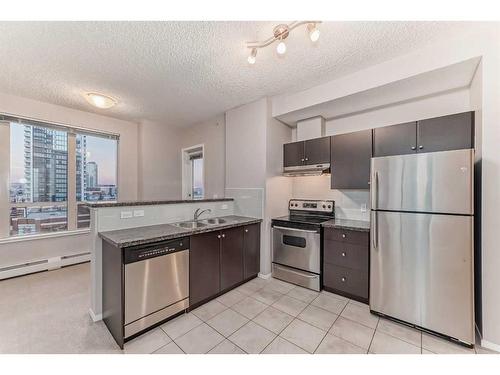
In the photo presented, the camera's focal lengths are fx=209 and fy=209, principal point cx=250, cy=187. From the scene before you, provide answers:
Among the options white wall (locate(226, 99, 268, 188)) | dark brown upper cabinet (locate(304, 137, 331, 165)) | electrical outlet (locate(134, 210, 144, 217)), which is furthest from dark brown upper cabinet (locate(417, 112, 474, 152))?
electrical outlet (locate(134, 210, 144, 217))

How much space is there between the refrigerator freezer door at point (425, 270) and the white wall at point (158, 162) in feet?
12.9

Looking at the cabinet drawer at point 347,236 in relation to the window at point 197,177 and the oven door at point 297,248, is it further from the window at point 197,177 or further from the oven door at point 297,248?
the window at point 197,177

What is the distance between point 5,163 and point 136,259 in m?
3.08

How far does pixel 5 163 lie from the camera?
10.1ft

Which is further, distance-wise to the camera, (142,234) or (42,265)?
(42,265)

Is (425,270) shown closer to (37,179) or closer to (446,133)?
(446,133)

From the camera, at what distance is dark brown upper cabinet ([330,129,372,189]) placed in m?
2.57

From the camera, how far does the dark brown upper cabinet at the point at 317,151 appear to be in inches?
115

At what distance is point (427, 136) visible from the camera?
2.19m

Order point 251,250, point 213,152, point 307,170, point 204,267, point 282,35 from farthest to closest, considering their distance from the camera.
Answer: point 213,152 → point 307,170 → point 251,250 → point 204,267 → point 282,35

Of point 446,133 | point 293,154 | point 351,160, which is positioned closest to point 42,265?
point 293,154

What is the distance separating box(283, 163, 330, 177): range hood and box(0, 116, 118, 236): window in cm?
336

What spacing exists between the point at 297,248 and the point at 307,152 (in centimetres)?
139

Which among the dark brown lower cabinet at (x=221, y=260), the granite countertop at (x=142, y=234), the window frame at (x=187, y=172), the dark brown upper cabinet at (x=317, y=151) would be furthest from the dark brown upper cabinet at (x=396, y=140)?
the window frame at (x=187, y=172)
